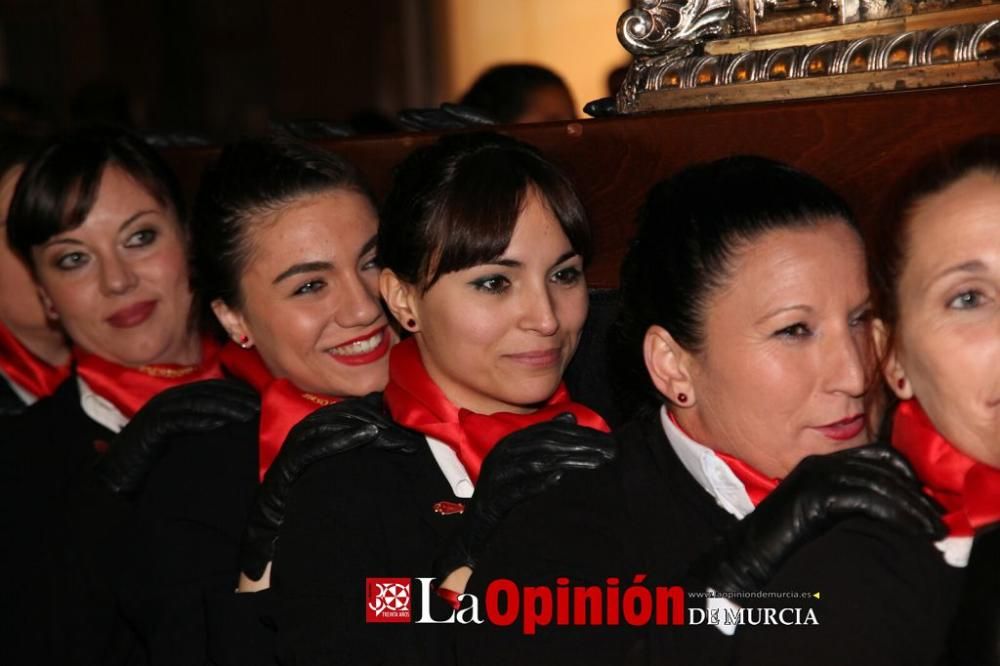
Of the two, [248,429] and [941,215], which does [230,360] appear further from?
[941,215]

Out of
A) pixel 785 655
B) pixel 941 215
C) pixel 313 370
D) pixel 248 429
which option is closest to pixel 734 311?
pixel 941 215

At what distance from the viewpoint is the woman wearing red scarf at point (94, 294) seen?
2336mm

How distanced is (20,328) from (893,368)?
1.96 metres

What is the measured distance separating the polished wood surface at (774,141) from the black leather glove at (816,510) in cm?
28

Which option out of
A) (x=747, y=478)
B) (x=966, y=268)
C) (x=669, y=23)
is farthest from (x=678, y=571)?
(x=669, y=23)

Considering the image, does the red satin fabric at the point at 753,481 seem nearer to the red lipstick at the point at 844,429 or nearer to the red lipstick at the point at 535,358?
the red lipstick at the point at 844,429

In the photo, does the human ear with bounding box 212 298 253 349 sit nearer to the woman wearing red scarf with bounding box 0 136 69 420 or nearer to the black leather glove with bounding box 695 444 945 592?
the woman wearing red scarf with bounding box 0 136 69 420

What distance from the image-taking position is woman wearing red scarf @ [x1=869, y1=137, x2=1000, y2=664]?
1.29 metres

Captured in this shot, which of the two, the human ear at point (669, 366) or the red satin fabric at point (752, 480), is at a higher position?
the human ear at point (669, 366)

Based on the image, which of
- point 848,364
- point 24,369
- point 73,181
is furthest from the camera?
point 24,369

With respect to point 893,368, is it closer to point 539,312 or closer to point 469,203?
point 539,312

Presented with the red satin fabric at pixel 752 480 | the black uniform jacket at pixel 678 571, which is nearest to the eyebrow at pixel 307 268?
the black uniform jacket at pixel 678 571

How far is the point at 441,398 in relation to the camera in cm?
184

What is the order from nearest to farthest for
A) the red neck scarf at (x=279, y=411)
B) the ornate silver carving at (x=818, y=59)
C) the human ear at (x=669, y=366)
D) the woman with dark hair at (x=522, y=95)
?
the ornate silver carving at (x=818, y=59) → the human ear at (x=669, y=366) → the red neck scarf at (x=279, y=411) → the woman with dark hair at (x=522, y=95)
